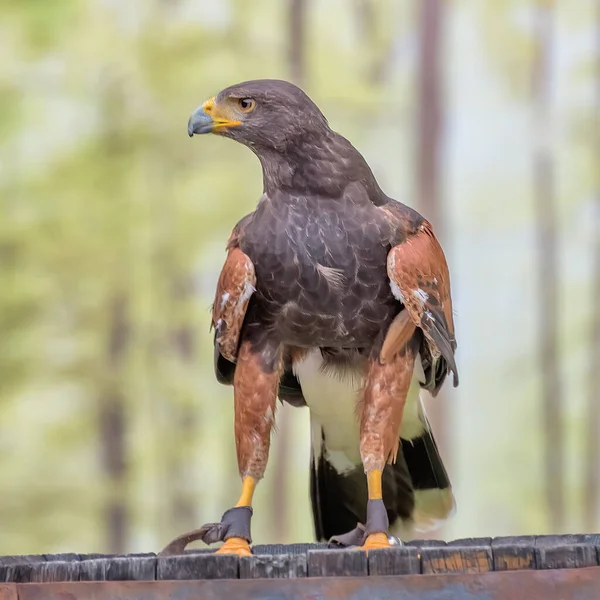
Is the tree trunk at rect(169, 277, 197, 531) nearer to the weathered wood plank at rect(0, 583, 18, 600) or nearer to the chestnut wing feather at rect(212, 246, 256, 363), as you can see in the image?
the chestnut wing feather at rect(212, 246, 256, 363)

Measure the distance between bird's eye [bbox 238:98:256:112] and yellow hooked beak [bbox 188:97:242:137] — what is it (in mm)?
36

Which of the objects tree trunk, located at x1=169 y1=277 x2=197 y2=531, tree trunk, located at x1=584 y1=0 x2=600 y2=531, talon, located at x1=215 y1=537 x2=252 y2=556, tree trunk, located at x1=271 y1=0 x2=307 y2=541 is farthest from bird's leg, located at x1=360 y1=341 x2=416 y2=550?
tree trunk, located at x1=584 y1=0 x2=600 y2=531

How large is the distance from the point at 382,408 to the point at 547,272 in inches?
291

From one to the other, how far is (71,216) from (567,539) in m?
6.41

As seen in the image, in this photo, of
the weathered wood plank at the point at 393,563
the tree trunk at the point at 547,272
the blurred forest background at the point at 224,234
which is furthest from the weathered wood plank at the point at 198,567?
the tree trunk at the point at 547,272

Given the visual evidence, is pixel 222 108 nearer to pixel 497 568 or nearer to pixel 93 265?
pixel 497 568

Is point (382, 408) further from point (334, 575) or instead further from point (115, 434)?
point (115, 434)

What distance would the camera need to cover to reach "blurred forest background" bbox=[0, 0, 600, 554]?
8.50 metres

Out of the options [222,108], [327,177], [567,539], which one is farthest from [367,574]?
[222,108]

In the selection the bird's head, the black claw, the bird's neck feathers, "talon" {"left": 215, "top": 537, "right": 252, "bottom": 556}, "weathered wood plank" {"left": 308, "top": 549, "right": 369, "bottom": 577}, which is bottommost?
"weathered wood plank" {"left": 308, "top": 549, "right": 369, "bottom": 577}

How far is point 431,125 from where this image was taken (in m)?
9.14

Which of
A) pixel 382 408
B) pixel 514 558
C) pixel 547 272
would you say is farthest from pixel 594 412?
pixel 514 558

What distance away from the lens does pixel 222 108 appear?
2793 mm

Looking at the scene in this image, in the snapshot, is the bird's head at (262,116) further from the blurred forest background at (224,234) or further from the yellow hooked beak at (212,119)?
the blurred forest background at (224,234)
